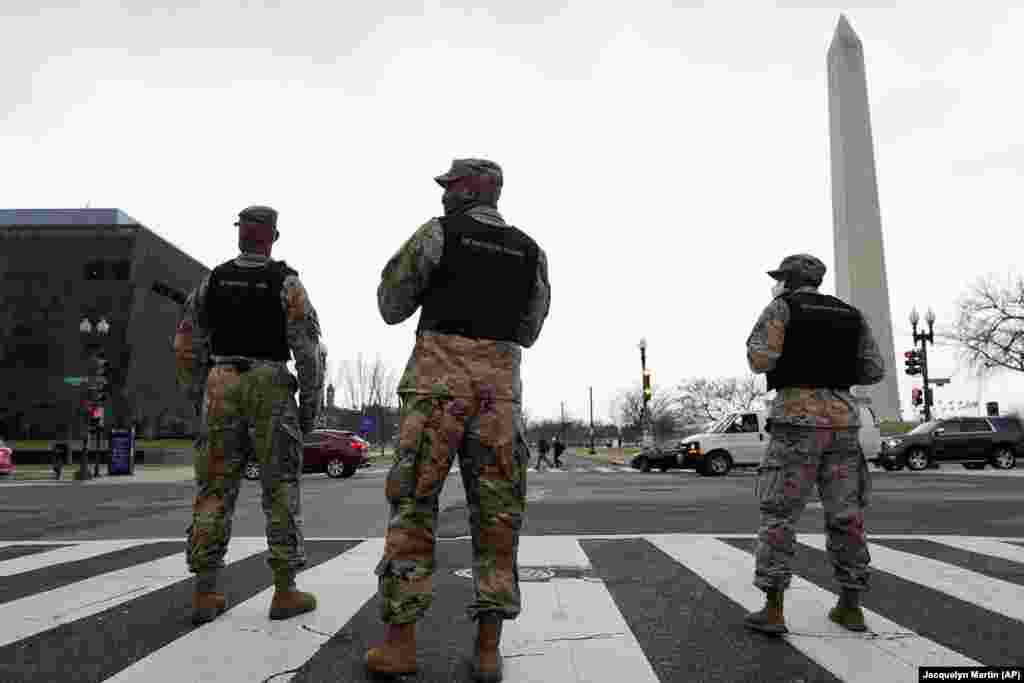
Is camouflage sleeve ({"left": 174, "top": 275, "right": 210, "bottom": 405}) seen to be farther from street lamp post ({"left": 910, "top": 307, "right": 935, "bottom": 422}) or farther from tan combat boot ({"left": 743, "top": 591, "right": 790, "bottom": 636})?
street lamp post ({"left": 910, "top": 307, "right": 935, "bottom": 422})

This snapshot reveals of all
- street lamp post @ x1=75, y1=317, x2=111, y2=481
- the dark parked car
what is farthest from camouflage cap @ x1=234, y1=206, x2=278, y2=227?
the dark parked car

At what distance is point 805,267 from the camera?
3.94m

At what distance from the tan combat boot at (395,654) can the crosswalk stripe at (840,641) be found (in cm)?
158

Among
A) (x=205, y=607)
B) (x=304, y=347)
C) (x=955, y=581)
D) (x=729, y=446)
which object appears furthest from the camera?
(x=729, y=446)

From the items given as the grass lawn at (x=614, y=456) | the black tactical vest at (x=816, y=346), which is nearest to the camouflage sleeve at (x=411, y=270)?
the black tactical vest at (x=816, y=346)

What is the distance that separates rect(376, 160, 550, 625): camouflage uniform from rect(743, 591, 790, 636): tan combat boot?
4.11 feet

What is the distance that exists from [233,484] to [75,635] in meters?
0.91

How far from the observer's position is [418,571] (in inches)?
109

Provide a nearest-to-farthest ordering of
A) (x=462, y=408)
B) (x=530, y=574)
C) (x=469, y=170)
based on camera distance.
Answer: (x=462, y=408)
(x=469, y=170)
(x=530, y=574)

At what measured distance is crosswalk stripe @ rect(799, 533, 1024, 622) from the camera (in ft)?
13.1

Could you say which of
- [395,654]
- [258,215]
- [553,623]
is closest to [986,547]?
[553,623]

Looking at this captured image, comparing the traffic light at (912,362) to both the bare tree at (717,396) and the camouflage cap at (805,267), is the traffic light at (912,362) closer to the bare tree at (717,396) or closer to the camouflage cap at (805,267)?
the camouflage cap at (805,267)

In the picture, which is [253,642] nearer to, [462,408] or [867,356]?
[462,408]

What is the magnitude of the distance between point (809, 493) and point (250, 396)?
110 inches
